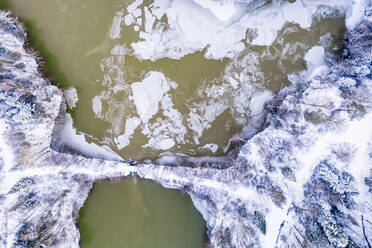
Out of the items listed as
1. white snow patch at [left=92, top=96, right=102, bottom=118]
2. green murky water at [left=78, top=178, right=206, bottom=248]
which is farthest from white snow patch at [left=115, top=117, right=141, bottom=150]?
green murky water at [left=78, top=178, right=206, bottom=248]

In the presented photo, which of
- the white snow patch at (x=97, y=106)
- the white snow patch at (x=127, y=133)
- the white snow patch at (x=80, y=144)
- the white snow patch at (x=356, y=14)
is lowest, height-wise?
the white snow patch at (x=80, y=144)

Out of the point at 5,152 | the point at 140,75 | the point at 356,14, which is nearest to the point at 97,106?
the point at 140,75

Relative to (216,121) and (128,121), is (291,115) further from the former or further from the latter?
(128,121)

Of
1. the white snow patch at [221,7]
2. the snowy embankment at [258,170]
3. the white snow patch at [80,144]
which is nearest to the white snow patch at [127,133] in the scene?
the white snow patch at [80,144]

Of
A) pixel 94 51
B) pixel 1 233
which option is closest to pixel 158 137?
pixel 94 51

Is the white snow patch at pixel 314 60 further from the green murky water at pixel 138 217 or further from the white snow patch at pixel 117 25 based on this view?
the white snow patch at pixel 117 25
